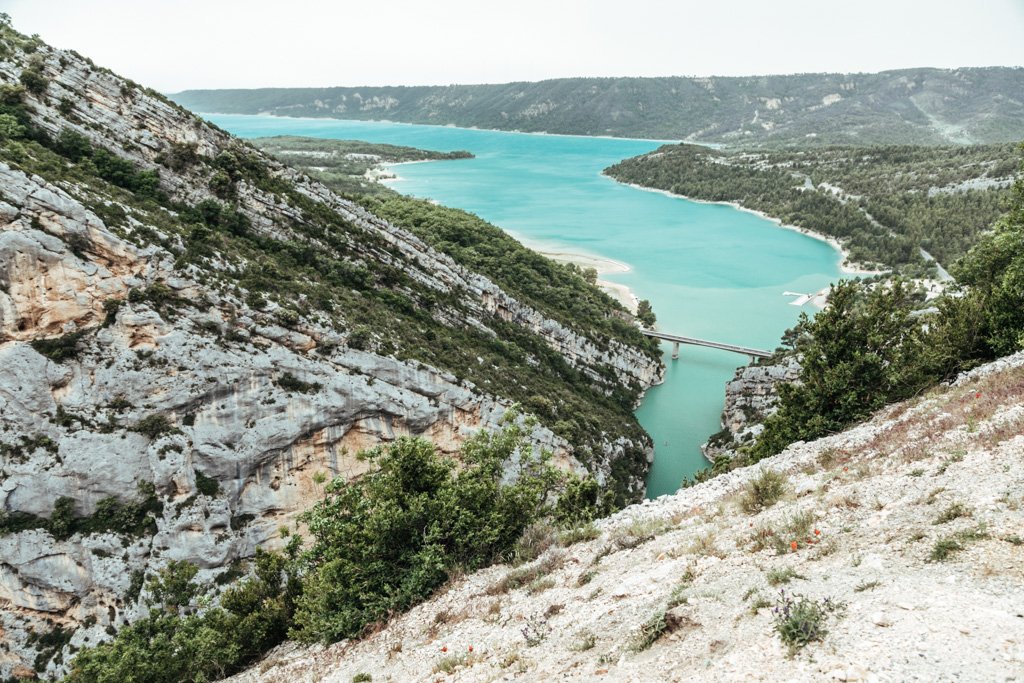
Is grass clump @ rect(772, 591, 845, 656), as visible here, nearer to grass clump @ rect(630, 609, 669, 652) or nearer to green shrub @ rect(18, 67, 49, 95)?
grass clump @ rect(630, 609, 669, 652)

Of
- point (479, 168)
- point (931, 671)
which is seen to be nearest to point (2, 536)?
point (931, 671)

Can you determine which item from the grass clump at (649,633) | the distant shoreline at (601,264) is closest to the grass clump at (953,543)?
the grass clump at (649,633)

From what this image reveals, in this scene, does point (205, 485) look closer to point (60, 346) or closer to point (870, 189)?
point (60, 346)

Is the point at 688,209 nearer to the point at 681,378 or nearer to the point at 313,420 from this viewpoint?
the point at 681,378

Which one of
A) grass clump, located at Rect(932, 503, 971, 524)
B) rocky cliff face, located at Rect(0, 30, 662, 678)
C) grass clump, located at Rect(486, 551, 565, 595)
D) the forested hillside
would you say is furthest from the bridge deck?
grass clump, located at Rect(932, 503, 971, 524)

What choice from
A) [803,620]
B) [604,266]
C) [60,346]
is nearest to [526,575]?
[803,620]
